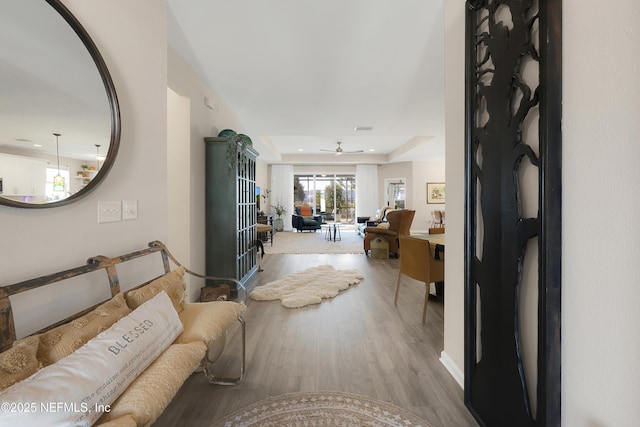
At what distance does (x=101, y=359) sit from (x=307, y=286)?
3.05 m

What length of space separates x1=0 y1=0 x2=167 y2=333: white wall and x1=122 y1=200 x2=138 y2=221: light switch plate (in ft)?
0.11

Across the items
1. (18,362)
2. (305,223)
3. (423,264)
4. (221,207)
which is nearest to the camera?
(18,362)

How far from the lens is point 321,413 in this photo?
1577mm

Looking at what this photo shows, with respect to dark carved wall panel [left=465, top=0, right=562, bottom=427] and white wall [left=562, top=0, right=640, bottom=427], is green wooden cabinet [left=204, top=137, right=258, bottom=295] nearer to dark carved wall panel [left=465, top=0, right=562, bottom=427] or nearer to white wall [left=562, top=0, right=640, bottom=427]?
dark carved wall panel [left=465, top=0, right=562, bottom=427]

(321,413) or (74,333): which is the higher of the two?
(74,333)

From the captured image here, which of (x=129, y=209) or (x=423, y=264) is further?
(x=423, y=264)

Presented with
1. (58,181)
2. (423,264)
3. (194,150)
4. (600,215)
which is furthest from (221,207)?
(600,215)

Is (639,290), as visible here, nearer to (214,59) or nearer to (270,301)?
(270,301)

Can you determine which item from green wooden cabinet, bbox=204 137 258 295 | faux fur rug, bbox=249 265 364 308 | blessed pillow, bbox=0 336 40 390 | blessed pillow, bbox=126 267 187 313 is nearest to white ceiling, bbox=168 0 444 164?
green wooden cabinet, bbox=204 137 258 295

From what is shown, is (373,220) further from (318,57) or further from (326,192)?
(318,57)

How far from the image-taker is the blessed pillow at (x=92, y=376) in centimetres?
77

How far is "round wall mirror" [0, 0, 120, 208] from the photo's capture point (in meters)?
1.12

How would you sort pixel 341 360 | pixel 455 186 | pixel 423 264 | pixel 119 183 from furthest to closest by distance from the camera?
1. pixel 423 264
2. pixel 341 360
3. pixel 455 186
4. pixel 119 183

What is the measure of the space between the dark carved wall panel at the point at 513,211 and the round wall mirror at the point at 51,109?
205cm
